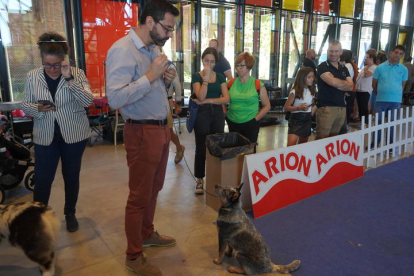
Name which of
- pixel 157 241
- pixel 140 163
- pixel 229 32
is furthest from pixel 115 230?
pixel 229 32

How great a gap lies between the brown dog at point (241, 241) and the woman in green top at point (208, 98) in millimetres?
1253

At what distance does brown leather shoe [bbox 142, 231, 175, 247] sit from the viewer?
105 inches

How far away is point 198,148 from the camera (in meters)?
3.70

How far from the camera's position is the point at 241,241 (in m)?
2.35

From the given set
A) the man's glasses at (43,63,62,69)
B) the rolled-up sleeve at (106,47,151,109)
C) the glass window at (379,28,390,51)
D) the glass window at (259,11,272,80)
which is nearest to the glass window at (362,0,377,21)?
the glass window at (379,28,390,51)

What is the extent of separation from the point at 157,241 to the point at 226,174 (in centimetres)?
97

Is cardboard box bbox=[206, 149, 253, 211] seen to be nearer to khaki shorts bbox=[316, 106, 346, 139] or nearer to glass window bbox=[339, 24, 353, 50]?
khaki shorts bbox=[316, 106, 346, 139]

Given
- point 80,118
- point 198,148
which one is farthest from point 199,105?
point 80,118

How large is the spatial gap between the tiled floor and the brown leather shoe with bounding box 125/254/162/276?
0.39 feet

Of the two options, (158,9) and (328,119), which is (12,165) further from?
(328,119)

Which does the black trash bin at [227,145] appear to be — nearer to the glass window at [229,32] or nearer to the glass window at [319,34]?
the glass window at [229,32]

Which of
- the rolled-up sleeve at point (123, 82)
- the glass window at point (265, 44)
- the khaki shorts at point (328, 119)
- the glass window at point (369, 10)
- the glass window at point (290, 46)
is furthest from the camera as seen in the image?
the glass window at point (369, 10)

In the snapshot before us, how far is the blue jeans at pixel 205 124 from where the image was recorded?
3.58 meters

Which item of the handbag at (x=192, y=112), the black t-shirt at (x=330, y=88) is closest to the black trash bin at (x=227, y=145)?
the handbag at (x=192, y=112)
